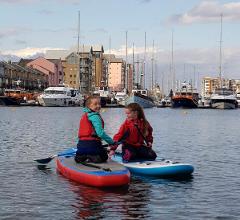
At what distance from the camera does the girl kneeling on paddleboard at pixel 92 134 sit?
61.5ft

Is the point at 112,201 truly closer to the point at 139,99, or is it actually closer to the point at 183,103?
the point at 139,99

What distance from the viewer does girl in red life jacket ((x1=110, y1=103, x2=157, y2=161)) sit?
2034cm

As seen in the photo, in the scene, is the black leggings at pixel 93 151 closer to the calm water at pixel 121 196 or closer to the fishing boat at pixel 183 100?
the calm water at pixel 121 196

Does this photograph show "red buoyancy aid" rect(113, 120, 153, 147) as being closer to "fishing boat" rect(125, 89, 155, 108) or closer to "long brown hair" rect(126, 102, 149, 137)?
"long brown hair" rect(126, 102, 149, 137)

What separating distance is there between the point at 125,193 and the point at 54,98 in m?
103

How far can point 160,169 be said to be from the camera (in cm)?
1994

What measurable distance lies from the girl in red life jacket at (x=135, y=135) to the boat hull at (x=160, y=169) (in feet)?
1.30

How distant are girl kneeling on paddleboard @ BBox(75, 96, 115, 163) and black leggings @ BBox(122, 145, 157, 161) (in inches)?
60.7

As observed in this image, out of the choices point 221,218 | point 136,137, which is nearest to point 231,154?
point 136,137

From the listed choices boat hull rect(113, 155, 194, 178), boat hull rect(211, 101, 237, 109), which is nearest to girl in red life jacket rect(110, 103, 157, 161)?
boat hull rect(113, 155, 194, 178)

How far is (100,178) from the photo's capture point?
58.1 ft

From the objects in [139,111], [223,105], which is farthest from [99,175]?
[223,105]

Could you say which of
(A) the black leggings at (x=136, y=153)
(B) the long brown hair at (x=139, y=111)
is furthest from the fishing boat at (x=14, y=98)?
(B) the long brown hair at (x=139, y=111)

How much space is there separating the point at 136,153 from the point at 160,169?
1304mm
